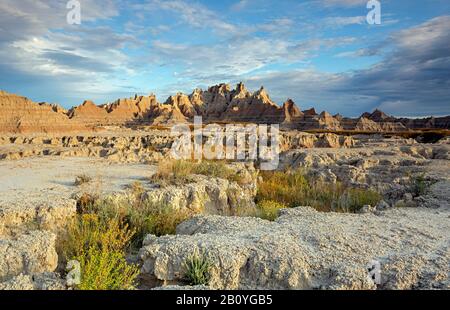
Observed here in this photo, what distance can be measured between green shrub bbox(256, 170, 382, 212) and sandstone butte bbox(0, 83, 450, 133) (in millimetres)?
28071

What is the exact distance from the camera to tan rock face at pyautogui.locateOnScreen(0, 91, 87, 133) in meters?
32.7

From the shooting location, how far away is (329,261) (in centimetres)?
450

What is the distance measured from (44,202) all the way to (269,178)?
8068 mm

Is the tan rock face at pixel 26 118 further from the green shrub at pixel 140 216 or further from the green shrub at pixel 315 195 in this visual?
the green shrub at pixel 140 216

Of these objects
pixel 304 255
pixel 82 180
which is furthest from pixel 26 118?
pixel 304 255

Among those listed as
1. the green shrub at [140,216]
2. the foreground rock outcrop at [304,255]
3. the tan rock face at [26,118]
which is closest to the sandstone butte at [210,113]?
the tan rock face at [26,118]

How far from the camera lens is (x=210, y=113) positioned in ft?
328

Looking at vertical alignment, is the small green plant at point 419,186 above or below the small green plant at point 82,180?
below

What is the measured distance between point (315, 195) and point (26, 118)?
30063 mm

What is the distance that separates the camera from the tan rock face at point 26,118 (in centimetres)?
3266

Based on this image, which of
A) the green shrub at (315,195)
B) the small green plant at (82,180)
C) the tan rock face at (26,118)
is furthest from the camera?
the tan rock face at (26,118)

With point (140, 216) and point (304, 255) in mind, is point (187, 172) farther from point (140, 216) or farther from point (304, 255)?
point (304, 255)

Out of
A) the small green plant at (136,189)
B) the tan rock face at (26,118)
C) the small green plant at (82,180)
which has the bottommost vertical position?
the small green plant at (136,189)

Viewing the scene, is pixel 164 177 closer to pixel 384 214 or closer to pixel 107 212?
pixel 107 212
